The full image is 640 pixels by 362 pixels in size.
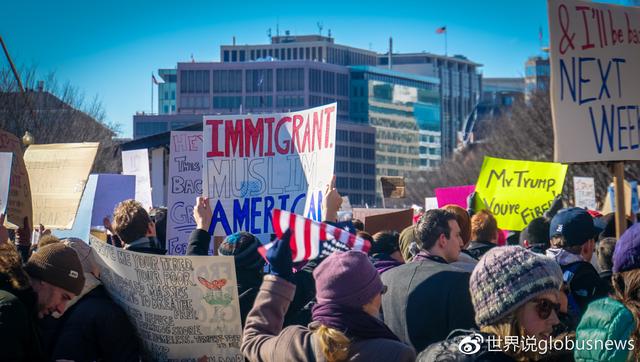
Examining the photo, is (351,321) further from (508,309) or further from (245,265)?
(245,265)

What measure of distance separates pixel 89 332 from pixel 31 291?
73cm

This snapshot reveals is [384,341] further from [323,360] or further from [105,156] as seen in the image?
[105,156]

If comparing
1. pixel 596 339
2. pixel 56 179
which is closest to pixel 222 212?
pixel 56 179

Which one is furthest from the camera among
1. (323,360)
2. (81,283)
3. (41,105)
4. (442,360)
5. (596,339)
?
(41,105)

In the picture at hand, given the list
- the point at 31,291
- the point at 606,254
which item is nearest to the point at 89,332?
the point at 31,291

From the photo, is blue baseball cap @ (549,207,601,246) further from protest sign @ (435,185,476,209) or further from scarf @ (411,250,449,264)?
protest sign @ (435,185,476,209)

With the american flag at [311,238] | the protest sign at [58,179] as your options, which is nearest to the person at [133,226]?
the american flag at [311,238]

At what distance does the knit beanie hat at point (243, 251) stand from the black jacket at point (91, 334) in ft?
2.26

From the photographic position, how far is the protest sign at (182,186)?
980 cm

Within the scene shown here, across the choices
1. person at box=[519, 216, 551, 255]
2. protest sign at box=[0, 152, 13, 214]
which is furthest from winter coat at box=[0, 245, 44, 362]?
protest sign at box=[0, 152, 13, 214]

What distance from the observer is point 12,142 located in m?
10.5

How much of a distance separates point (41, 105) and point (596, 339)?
41967mm

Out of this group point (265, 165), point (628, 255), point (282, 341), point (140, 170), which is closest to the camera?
point (282, 341)

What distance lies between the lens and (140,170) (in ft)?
46.9
